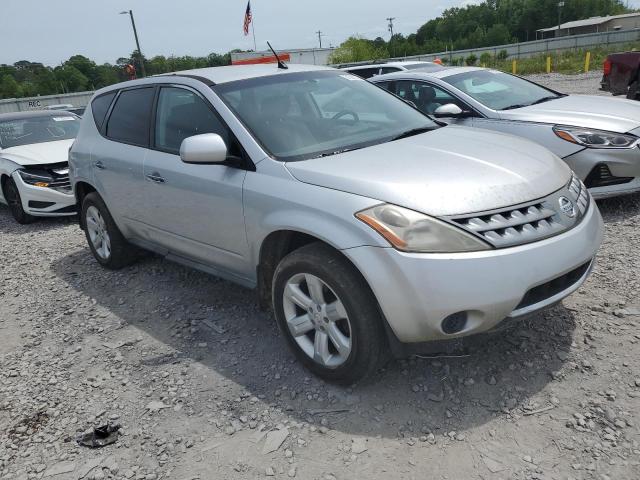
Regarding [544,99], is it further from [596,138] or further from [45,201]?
[45,201]

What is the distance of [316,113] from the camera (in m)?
3.74

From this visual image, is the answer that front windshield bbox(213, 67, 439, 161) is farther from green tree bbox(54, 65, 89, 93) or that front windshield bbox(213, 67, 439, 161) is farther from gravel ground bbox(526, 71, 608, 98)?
green tree bbox(54, 65, 89, 93)

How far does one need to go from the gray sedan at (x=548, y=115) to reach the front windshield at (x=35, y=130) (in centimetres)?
514

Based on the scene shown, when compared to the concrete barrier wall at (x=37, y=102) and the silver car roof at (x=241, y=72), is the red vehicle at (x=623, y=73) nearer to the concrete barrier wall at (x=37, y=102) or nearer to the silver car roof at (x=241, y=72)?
the silver car roof at (x=241, y=72)

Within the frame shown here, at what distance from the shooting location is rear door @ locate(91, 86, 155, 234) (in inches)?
171

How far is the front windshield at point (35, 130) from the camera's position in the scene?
8539mm

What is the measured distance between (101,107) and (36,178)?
3148 mm

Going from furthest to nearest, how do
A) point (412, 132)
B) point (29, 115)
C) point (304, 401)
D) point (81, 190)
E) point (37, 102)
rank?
point (37, 102) → point (29, 115) → point (81, 190) → point (412, 132) → point (304, 401)

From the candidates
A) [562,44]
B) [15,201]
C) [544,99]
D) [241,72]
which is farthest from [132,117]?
[562,44]

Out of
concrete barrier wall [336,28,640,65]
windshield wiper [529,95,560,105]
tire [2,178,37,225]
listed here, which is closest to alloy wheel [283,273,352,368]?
windshield wiper [529,95,560,105]

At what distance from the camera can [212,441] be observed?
2787mm

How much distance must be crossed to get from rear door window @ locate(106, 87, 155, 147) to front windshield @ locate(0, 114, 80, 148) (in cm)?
449

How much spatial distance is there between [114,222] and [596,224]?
12.6 ft

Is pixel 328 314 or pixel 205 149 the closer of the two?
pixel 328 314
